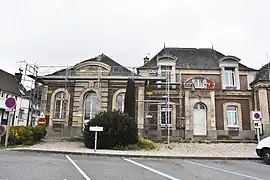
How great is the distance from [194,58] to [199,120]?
6.04 metres

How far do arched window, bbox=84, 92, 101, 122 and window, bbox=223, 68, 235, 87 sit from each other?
1065 centimetres

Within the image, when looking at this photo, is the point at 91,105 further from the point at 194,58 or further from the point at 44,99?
the point at 194,58

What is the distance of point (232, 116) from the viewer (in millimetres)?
20297

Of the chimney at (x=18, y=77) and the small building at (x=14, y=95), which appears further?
the chimney at (x=18, y=77)

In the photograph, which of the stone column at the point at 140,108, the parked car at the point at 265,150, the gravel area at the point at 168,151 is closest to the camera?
the parked car at the point at 265,150

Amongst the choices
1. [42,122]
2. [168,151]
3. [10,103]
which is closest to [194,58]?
[168,151]

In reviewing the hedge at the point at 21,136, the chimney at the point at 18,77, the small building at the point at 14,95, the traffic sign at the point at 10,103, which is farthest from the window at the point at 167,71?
the chimney at the point at 18,77

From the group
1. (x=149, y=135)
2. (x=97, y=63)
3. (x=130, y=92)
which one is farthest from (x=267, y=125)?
(x=97, y=63)

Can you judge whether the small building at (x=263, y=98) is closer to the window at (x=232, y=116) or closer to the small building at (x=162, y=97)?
the small building at (x=162, y=97)

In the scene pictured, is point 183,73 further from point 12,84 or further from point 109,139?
point 12,84

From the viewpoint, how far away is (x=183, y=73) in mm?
21312

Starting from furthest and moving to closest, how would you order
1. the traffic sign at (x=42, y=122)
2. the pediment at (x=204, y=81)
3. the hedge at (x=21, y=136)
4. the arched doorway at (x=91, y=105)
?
1. the pediment at (x=204, y=81)
2. the arched doorway at (x=91, y=105)
3. the traffic sign at (x=42, y=122)
4. the hedge at (x=21, y=136)

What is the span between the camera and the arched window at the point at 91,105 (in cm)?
1941

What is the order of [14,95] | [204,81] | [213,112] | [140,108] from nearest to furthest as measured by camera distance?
[140,108], [213,112], [204,81], [14,95]
